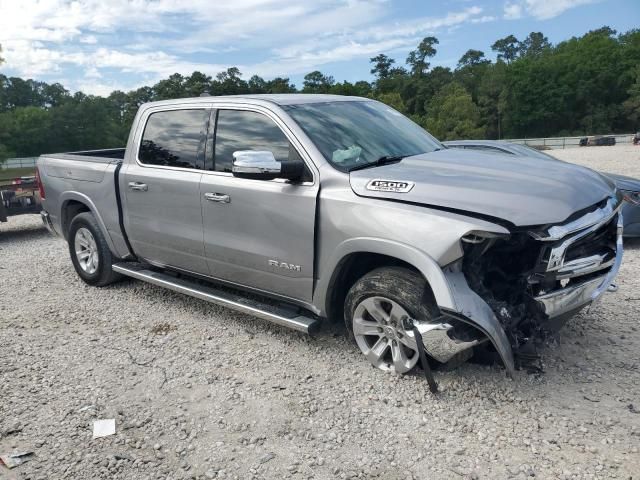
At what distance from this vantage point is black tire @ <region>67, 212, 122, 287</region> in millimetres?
5859

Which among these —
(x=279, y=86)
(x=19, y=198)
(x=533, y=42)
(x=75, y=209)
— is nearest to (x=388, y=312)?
(x=75, y=209)

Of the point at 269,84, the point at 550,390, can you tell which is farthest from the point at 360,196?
the point at 269,84

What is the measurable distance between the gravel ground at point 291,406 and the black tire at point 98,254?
38.1 inches

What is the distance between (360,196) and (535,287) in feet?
4.06

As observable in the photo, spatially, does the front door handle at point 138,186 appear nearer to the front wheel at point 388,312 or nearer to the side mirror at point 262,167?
the side mirror at point 262,167

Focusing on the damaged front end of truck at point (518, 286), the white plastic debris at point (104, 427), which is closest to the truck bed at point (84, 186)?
the white plastic debris at point (104, 427)

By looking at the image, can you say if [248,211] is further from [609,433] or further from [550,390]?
[609,433]

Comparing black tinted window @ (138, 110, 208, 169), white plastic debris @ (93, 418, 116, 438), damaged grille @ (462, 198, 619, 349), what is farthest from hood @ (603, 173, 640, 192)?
white plastic debris @ (93, 418, 116, 438)

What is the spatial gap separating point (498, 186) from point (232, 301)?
226 centimetres

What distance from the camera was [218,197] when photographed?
4.41 metres

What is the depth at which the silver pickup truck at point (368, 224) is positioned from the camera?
10.7 ft

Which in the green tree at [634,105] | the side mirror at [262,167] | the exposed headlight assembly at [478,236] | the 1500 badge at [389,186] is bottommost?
the green tree at [634,105]

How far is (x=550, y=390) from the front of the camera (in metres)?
3.53

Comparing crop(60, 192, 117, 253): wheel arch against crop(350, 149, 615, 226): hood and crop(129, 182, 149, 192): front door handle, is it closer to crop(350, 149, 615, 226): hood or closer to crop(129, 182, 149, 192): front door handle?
crop(129, 182, 149, 192): front door handle
